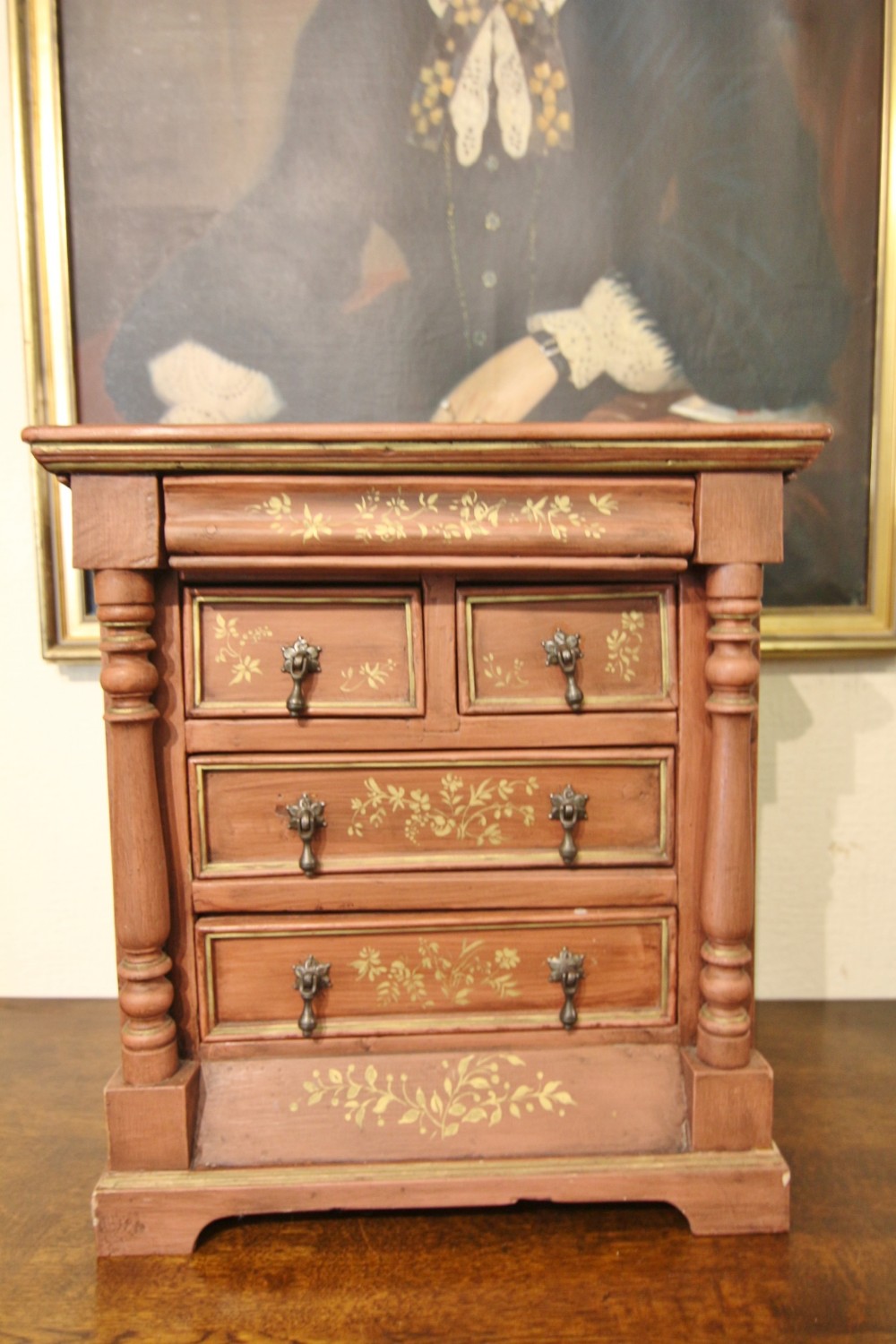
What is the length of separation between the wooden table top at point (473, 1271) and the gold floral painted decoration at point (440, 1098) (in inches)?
6.2

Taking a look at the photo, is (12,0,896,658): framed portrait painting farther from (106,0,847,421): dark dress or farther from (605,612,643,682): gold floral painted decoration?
(605,612,643,682): gold floral painted decoration

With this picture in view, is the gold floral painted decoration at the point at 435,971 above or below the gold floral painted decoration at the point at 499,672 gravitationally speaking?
below

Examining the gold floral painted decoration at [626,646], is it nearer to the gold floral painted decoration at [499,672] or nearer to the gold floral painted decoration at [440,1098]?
the gold floral painted decoration at [499,672]

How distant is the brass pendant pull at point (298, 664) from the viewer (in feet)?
4.51

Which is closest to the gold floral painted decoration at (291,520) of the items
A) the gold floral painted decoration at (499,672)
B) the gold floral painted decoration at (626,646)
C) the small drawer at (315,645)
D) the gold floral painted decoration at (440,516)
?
the gold floral painted decoration at (440,516)

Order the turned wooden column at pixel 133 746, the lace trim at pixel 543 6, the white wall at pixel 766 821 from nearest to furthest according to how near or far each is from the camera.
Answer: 1. the turned wooden column at pixel 133 746
2. the lace trim at pixel 543 6
3. the white wall at pixel 766 821

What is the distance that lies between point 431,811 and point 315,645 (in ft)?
1.08

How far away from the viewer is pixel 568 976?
143cm

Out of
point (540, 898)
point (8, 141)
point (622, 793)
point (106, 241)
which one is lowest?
point (540, 898)

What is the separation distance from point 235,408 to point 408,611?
83cm

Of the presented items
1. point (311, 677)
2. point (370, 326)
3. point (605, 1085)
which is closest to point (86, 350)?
point (370, 326)

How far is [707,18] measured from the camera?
6.17ft

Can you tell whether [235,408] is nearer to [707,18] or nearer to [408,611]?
[408,611]

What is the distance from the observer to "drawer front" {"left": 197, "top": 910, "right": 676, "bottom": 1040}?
1437mm
